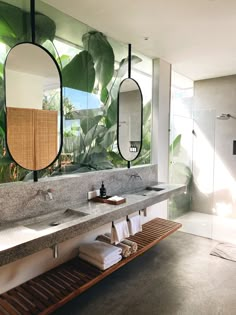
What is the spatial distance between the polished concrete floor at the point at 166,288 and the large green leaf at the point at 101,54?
87.1 inches

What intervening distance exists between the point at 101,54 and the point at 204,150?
2983 mm

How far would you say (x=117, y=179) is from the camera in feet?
10.4

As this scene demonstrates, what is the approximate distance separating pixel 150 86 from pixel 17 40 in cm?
217

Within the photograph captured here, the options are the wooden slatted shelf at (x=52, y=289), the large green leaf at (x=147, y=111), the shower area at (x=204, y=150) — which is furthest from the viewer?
the shower area at (x=204, y=150)

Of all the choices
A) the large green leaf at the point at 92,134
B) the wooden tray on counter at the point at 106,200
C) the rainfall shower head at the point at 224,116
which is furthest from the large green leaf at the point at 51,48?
the rainfall shower head at the point at 224,116

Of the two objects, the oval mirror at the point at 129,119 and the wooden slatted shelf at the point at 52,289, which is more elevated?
the oval mirror at the point at 129,119

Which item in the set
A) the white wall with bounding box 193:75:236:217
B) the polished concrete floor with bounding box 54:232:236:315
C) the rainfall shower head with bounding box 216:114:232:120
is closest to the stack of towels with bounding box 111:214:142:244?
the polished concrete floor with bounding box 54:232:236:315

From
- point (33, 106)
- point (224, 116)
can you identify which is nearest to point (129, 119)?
point (33, 106)

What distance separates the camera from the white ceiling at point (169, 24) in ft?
7.67

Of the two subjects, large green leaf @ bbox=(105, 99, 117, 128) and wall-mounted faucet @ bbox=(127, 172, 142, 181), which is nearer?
large green leaf @ bbox=(105, 99, 117, 128)

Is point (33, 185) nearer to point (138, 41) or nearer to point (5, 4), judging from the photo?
point (5, 4)

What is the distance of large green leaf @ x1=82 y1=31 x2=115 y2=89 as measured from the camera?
287cm

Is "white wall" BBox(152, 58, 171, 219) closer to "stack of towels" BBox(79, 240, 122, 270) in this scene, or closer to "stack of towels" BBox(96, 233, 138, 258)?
"stack of towels" BBox(96, 233, 138, 258)

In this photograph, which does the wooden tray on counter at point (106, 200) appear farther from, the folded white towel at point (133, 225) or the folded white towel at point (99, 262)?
the folded white towel at point (99, 262)
